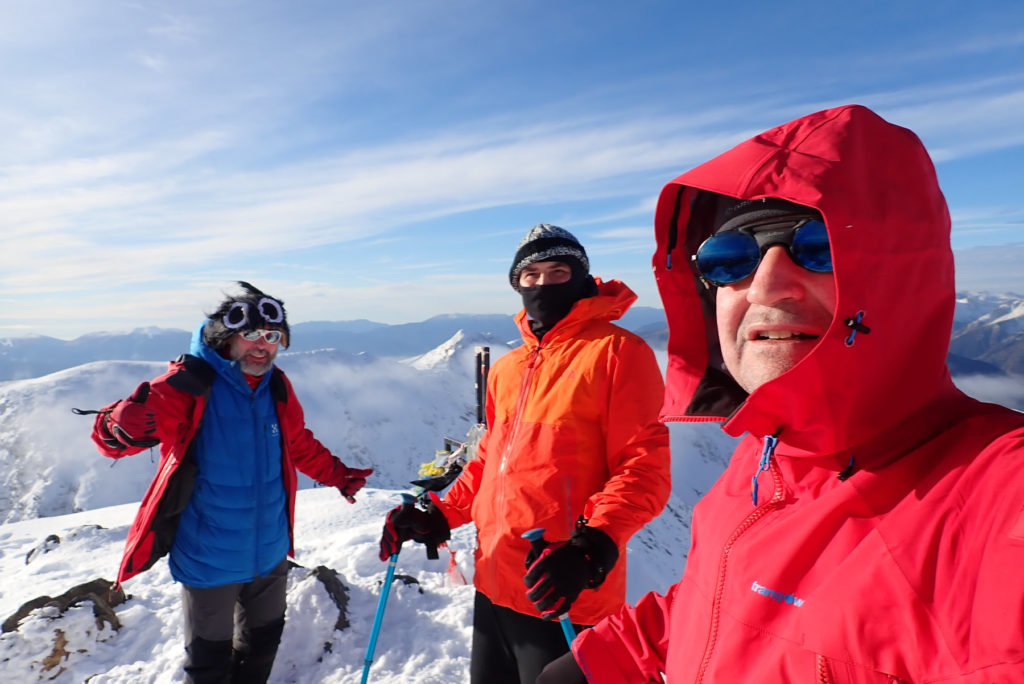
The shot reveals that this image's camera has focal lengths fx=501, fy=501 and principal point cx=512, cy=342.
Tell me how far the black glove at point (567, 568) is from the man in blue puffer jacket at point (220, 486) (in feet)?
8.95

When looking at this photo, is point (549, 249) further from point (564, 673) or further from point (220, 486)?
point (220, 486)

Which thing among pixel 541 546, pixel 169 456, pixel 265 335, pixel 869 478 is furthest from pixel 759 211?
pixel 169 456

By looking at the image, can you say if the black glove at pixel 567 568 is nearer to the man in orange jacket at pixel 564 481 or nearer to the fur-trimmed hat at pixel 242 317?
the man in orange jacket at pixel 564 481

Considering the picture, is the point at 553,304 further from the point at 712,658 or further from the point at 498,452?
the point at 712,658

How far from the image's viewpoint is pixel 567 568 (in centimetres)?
257

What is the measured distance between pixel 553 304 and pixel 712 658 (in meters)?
2.46

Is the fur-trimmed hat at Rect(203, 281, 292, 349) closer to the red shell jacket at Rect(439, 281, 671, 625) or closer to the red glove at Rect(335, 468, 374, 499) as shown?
the red glove at Rect(335, 468, 374, 499)

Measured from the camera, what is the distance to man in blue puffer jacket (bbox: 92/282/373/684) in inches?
154

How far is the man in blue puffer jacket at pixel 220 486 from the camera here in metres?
3.90

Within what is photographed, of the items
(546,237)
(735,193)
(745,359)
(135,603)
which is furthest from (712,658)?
(135,603)

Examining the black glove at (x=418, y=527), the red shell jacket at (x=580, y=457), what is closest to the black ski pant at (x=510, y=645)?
the red shell jacket at (x=580, y=457)

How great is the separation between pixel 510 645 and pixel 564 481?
1174 mm

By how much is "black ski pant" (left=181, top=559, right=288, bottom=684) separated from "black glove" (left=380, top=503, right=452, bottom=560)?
1266 millimetres

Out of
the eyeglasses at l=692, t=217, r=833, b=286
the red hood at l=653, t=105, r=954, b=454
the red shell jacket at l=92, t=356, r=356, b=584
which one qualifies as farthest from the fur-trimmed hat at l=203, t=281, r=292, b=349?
the red hood at l=653, t=105, r=954, b=454
